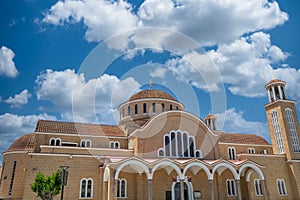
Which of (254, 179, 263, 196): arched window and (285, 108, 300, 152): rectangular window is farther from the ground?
(285, 108, 300, 152): rectangular window

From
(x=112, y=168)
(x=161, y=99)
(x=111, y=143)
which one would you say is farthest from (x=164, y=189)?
(x=161, y=99)

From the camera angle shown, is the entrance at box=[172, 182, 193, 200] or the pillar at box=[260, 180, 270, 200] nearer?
the pillar at box=[260, 180, 270, 200]

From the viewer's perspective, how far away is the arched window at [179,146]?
1075 inches

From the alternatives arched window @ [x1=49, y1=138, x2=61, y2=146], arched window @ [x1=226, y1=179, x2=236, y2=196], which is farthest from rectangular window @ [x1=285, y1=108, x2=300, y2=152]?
arched window @ [x1=49, y1=138, x2=61, y2=146]

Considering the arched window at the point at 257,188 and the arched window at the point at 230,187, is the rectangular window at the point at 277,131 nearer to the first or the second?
the arched window at the point at 257,188

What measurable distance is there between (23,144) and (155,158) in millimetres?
16475

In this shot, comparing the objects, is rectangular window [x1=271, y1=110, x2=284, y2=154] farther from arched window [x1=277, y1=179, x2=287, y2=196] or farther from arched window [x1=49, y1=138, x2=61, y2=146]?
arched window [x1=49, y1=138, x2=61, y2=146]

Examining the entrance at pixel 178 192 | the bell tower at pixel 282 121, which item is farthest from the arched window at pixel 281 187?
the entrance at pixel 178 192

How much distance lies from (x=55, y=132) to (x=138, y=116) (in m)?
10.5

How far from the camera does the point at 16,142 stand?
3119 centimetres

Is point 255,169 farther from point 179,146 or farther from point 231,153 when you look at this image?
point 231,153

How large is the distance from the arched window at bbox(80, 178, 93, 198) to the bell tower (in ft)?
81.2

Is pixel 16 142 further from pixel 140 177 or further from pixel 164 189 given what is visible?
pixel 164 189

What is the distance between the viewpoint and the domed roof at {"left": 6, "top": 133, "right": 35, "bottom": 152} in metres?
29.9
